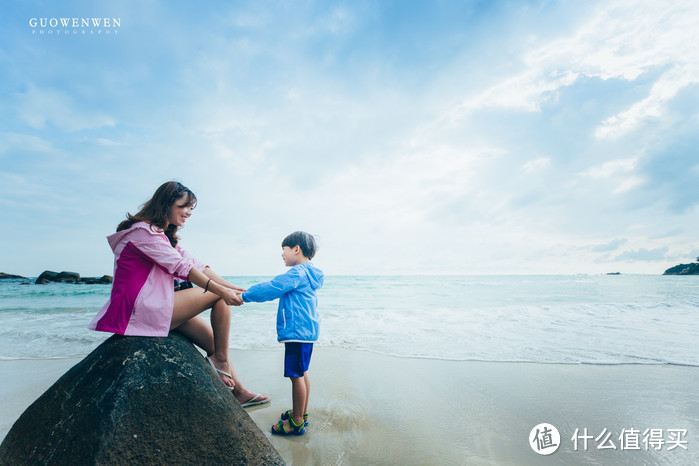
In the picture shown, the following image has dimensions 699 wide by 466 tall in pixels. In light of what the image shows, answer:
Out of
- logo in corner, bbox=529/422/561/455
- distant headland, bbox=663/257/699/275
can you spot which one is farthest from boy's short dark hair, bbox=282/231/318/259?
distant headland, bbox=663/257/699/275

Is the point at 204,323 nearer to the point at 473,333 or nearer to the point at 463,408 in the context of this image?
the point at 463,408

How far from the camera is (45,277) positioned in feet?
120

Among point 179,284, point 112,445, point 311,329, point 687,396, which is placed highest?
point 179,284

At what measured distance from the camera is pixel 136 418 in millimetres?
2008

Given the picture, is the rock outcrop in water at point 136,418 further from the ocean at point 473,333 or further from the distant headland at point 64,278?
the distant headland at point 64,278

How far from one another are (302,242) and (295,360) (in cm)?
108

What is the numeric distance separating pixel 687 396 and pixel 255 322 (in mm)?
7939

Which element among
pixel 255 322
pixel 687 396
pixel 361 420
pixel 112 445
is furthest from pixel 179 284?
pixel 255 322

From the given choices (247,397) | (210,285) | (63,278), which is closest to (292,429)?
(247,397)

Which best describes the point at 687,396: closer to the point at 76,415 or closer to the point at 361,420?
the point at 361,420

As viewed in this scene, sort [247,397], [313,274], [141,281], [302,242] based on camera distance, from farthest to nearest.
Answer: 1. [247,397]
2. [302,242]
3. [313,274]
4. [141,281]

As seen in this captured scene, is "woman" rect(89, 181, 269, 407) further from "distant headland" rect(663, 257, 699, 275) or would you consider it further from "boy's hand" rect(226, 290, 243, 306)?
"distant headland" rect(663, 257, 699, 275)

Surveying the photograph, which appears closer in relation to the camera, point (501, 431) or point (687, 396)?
point (501, 431)

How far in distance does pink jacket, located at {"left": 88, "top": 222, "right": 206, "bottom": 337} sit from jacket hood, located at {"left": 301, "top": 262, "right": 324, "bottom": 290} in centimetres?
104
